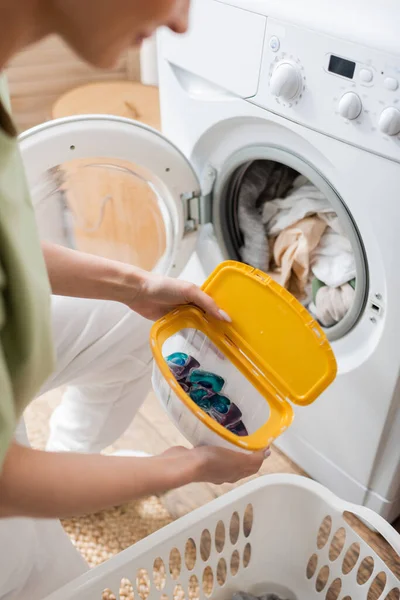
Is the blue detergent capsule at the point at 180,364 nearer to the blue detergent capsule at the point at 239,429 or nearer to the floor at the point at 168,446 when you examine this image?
the blue detergent capsule at the point at 239,429

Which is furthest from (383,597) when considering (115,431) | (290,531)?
(115,431)

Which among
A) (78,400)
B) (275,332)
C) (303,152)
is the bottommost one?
(78,400)

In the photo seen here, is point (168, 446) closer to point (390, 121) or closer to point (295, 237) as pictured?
point (295, 237)

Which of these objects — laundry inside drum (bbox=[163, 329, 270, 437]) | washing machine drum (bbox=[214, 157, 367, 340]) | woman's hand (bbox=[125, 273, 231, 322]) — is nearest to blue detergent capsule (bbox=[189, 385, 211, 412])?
laundry inside drum (bbox=[163, 329, 270, 437])

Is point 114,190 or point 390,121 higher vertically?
point 390,121

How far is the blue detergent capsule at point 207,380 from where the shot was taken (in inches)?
35.3

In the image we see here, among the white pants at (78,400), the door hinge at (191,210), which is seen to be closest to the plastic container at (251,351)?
the white pants at (78,400)

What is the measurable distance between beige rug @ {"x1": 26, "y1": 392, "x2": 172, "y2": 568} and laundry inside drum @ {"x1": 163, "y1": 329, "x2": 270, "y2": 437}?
39cm

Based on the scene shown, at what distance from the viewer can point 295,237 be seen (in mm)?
1089

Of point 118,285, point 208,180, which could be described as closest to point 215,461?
point 118,285

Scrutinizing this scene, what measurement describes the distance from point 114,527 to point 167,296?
20.8 inches

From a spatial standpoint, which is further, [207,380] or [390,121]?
[207,380]

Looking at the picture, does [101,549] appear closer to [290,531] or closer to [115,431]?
[115,431]

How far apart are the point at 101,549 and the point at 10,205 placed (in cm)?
88
